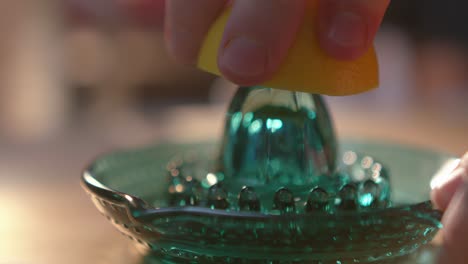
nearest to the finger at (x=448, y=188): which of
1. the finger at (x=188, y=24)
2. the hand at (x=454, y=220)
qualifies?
the hand at (x=454, y=220)

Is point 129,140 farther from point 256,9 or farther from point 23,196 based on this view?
point 256,9

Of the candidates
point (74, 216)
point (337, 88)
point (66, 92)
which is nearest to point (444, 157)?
point (337, 88)

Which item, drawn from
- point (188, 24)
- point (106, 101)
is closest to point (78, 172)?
point (188, 24)

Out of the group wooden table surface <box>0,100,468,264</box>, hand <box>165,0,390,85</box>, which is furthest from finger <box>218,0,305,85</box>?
wooden table surface <box>0,100,468,264</box>

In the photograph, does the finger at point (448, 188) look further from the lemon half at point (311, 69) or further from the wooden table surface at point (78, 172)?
the wooden table surface at point (78, 172)

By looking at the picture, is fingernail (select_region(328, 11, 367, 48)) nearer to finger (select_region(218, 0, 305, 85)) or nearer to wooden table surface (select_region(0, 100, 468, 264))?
finger (select_region(218, 0, 305, 85))

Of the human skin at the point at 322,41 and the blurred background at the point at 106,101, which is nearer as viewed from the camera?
the human skin at the point at 322,41

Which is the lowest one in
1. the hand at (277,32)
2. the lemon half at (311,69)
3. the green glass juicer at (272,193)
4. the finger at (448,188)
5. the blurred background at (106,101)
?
the blurred background at (106,101)
